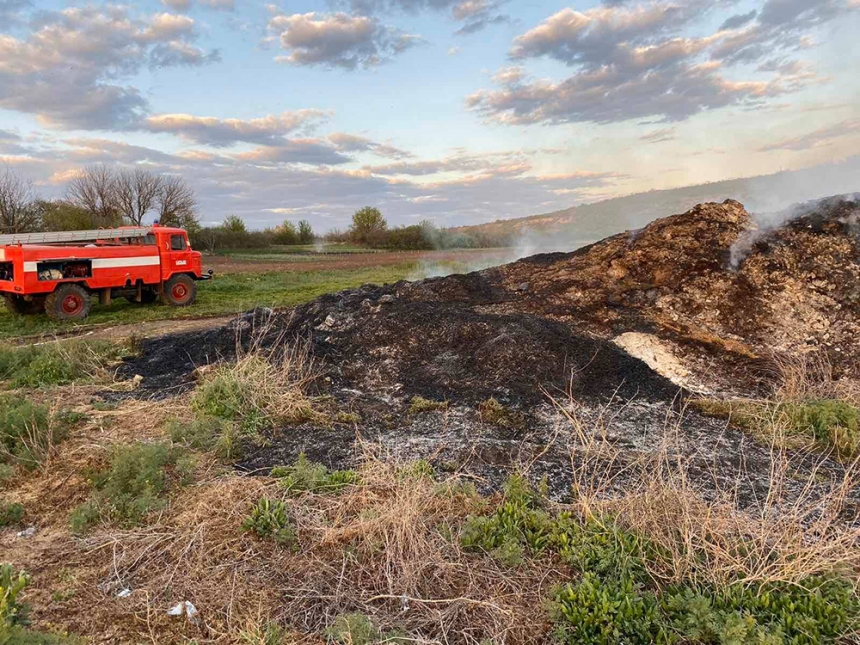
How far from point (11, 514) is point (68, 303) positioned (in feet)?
32.7

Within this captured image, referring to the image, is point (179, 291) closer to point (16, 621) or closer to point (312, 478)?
A: point (312, 478)

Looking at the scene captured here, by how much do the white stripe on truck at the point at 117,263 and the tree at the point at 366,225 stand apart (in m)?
34.4

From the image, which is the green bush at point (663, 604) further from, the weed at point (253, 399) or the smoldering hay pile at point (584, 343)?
the weed at point (253, 399)

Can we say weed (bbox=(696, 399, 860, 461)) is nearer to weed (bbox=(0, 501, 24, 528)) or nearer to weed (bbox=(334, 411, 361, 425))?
weed (bbox=(334, 411, 361, 425))

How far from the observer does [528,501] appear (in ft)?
12.0

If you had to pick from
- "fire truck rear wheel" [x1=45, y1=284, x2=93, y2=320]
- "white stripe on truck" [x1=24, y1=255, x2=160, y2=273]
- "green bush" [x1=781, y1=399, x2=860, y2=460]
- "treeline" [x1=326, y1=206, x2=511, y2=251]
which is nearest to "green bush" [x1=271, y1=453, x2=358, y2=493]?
"green bush" [x1=781, y1=399, x2=860, y2=460]

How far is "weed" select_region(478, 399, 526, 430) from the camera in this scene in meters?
5.19

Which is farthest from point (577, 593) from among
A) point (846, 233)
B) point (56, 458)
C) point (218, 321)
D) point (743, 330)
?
point (218, 321)

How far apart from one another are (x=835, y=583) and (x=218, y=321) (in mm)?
11804

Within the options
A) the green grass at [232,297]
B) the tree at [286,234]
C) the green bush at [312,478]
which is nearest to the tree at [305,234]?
the tree at [286,234]

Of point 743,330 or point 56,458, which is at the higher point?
point 743,330

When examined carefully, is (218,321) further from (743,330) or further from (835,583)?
(835,583)

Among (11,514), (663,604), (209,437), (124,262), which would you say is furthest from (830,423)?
(124,262)

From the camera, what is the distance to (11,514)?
3701 millimetres
